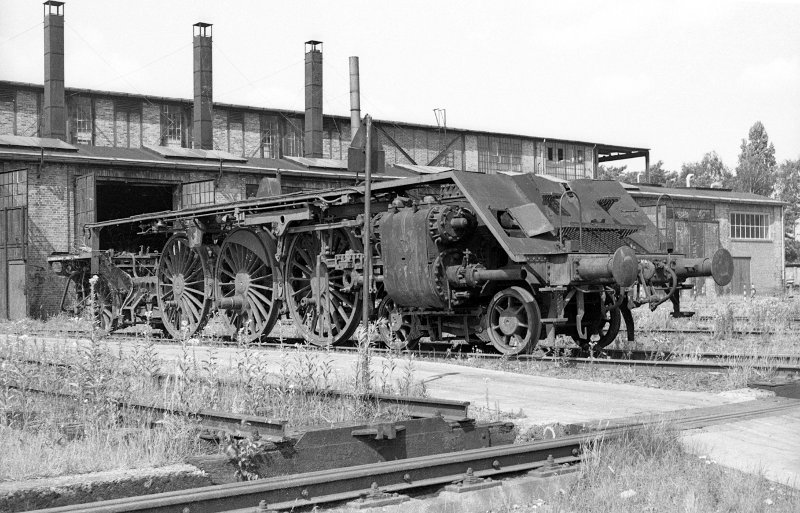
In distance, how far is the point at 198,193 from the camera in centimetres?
3281

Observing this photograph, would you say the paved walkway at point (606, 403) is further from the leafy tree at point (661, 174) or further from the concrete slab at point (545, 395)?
the leafy tree at point (661, 174)

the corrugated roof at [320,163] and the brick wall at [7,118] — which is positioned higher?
the brick wall at [7,118]

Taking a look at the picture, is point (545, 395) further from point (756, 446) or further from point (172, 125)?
point (172, 125)

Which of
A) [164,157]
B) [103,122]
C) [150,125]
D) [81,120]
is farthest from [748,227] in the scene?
[81,120]

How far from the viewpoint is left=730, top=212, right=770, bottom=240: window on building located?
47.6 metres

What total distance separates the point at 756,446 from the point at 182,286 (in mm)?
14736

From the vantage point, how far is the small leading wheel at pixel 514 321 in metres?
13.2

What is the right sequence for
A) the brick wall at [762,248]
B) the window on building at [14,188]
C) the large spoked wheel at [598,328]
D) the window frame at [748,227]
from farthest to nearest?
the window frame at [748,227] → the brick wall at [762,248] → the window on building at [14,188] → the large spoked wheel at [598,328]

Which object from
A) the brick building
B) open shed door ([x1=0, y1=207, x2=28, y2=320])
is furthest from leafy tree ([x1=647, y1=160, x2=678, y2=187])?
open shed door ([x1=0, y1=207, x2=28, y2=320])

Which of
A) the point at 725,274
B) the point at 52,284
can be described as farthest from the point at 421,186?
the point at 52,284

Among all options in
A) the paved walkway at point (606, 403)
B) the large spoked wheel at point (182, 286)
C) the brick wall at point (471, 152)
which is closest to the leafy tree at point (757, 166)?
the brick wall at point (471, 152)

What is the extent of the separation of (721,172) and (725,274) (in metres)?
88.1

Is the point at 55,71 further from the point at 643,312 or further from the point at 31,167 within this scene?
the point at 643,312

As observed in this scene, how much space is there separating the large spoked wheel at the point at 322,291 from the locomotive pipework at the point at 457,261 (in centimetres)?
2
